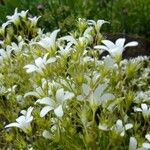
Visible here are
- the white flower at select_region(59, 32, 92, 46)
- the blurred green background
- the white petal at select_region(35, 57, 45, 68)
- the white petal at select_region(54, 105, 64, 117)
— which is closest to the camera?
the white petal at select_region(54, 105, 64, 117)

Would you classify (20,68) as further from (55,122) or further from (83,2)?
(83,2)

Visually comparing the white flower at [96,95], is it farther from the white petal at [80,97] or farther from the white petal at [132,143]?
the white petal at [132,143]

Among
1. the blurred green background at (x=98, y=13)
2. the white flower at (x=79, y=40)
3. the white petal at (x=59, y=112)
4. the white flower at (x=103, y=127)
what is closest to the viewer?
the white petal at (x=59, y=112)

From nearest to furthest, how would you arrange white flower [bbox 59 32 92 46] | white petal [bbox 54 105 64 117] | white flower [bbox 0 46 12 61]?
1. white petal [bbox 54 105 64 117]
2. white flower [bbox 59 32 92 46]
3. white flower [bbox 0 46 12 61]

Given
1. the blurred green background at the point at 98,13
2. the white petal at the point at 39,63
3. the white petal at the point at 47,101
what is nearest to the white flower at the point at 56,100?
the white petal at the point at 47,101

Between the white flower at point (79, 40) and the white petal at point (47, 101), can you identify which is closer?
the white petal at point (47, 101)

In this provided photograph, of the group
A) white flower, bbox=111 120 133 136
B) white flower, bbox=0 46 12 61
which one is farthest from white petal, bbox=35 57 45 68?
white flower, bbox=0 46 12 61

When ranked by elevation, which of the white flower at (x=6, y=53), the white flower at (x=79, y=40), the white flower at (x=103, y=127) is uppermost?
the white flower at (x=79, y=40)

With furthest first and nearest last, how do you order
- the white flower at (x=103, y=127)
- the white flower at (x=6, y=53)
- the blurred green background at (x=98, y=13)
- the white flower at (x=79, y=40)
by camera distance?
the blurred green background at (x=98, y=13) < the white flower at (x=6, y=53) < the white flower at (x=79, y=40) < the white flower at (x=103, y=127)

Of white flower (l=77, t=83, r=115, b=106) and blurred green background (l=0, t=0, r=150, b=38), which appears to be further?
blurred green background (l=0, t=0, r=150, b=38)

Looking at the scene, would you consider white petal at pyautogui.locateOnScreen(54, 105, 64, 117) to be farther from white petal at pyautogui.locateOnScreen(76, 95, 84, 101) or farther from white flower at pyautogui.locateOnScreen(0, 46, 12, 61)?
white flower at pyautogui.locateOnScreen(0, 46, 12, 61)
